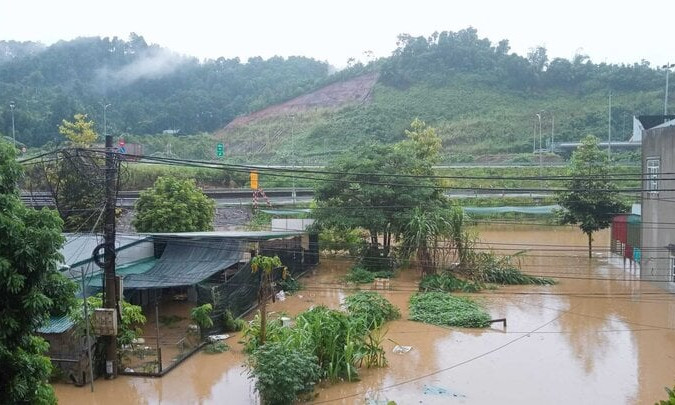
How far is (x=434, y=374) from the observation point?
1238cm

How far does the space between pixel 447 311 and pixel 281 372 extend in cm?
789

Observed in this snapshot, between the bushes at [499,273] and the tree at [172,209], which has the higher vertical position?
the tree at [172,209]

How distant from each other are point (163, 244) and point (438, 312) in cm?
851

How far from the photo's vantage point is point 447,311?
16.8 m

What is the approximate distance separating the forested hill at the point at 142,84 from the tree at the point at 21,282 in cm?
5824

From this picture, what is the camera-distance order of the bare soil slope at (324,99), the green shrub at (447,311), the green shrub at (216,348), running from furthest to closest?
1. the bare soil slope at (324,99)
2. the green shrub at (447,311)
3. the green shrub at (216,348)

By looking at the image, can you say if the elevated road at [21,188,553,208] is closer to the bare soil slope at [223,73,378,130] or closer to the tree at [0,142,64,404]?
the tree at [0,142,64,404]

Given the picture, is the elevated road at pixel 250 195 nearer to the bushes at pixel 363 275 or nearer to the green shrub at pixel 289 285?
the bushes at pixel 363 275

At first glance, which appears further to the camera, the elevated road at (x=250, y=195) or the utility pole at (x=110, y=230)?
the elevated road at (x=250, y=195)

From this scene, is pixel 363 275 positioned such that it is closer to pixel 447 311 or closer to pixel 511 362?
pixel 447 311

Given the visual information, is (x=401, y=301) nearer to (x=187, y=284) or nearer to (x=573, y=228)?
(x=187, y=284)

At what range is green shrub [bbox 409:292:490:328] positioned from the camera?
15977 millimetres

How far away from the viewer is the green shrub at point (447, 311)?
16.0 metres

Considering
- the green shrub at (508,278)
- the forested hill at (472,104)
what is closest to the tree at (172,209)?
the green shrub at (508,278)
